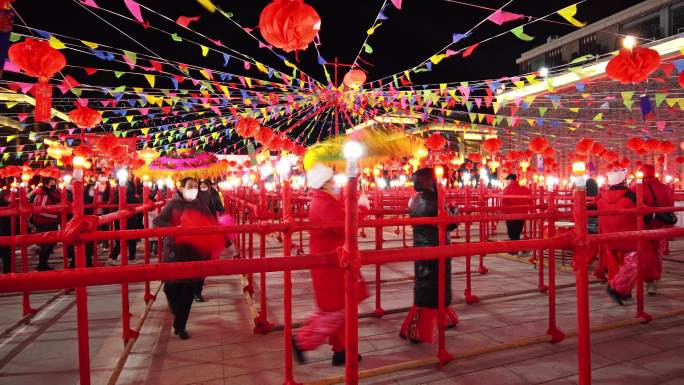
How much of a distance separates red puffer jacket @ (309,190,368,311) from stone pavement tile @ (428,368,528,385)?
39.3 inches

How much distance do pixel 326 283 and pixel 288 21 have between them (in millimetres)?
2724

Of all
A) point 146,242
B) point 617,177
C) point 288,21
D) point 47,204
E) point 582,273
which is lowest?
point 146,242

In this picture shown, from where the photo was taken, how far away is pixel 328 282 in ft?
10.9

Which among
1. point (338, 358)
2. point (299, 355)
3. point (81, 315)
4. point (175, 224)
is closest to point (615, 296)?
point (338, 358)

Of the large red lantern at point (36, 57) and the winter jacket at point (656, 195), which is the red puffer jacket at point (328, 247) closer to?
the large red lantern at point (36, 57)

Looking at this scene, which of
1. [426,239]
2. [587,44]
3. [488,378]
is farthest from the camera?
[587,44]

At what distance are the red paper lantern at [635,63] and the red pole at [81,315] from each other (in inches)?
254

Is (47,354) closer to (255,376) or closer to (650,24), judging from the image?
(255,376)

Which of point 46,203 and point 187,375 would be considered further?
point 46,203

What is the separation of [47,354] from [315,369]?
9.30ft

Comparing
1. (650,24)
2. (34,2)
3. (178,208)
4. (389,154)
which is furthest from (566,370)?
(650,24)

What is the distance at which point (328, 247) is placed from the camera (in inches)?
137

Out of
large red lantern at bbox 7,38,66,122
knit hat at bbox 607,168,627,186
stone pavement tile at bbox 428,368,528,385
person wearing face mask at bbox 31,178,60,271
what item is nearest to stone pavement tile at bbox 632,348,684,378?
stone pavement tile at bbox 428,368,528,385

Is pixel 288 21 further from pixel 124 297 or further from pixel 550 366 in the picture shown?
pixel 550 366
